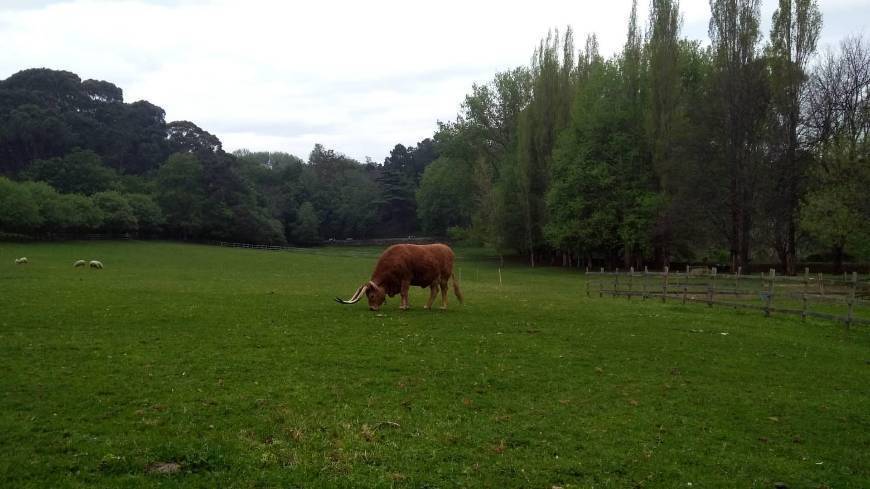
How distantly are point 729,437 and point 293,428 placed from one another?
19.2 ft

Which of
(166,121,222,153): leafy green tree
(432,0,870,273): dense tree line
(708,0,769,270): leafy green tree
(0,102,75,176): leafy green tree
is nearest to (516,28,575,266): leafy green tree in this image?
(432,0,870,273): dense tree line

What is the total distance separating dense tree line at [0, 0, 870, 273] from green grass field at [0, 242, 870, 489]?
86.8 ft

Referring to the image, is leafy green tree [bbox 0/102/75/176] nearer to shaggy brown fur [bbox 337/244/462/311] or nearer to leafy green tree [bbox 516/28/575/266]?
leafy green tree [bbox 516/28/575/266]

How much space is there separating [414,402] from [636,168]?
1778 inches

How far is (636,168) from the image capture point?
49688mm

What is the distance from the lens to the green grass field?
Answer: 21.4 feet

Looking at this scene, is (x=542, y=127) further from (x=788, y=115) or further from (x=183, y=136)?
(x=183, y=136)

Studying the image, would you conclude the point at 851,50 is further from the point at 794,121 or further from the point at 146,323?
the point at 146,323

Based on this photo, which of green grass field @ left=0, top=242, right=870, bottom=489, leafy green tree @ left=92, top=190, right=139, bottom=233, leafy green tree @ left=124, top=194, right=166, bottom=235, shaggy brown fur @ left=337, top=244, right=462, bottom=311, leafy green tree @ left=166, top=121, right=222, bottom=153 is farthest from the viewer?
leafy green tree @ left=166, top=121, right=222, bottom=153

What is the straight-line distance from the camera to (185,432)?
23.7 feet

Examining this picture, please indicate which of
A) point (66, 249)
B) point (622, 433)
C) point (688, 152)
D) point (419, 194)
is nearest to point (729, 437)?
point (622, 433)

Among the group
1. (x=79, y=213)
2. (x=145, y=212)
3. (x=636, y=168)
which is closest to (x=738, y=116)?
(x=636, y=168)

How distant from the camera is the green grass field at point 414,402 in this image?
6.53 m

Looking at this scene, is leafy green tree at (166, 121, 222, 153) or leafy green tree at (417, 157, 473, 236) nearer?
leafy green tree at (417, 157, 473, 236)
